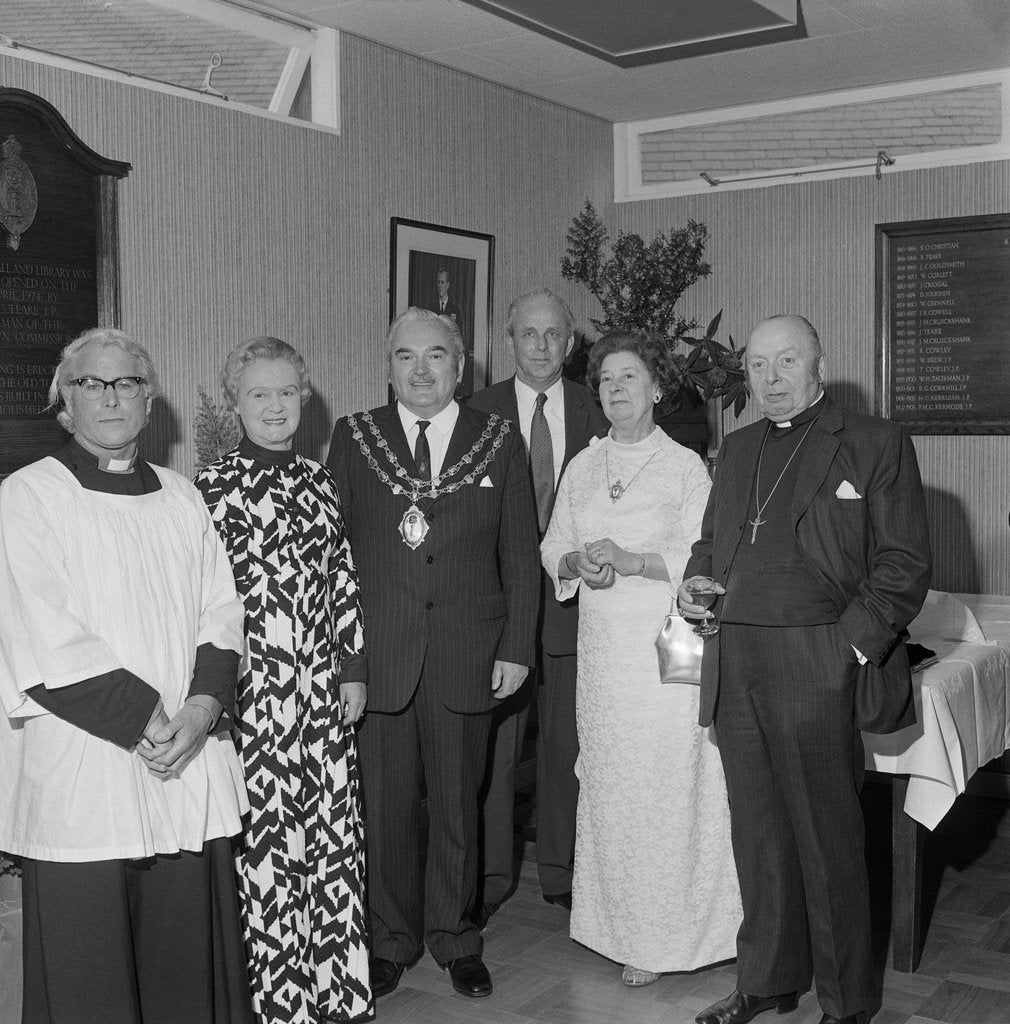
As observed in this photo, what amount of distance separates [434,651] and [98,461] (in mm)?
1072

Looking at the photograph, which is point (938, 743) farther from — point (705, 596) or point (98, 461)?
point (98, 461)

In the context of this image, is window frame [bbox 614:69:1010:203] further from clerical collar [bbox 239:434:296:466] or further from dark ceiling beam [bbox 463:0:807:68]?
clerical collar [bbox 239:434:296:466]

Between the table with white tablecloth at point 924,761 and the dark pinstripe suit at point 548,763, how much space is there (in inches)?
36.4

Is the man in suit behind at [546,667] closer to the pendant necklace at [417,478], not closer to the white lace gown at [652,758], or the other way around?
the white lace gown at [652,758]

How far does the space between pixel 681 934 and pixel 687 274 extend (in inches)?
133

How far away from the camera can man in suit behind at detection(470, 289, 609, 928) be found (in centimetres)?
391

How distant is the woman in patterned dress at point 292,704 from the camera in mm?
2904

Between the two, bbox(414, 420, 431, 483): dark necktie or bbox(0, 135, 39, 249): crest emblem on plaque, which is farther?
bbox(0, 135, 39, 249): crest emblem on plaque

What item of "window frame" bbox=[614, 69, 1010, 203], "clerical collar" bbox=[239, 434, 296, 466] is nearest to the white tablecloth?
"clerical collar" bbox=[239, 434, 296, 466]

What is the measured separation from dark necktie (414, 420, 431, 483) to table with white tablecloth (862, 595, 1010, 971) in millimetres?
1407

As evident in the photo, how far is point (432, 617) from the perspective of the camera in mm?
3295

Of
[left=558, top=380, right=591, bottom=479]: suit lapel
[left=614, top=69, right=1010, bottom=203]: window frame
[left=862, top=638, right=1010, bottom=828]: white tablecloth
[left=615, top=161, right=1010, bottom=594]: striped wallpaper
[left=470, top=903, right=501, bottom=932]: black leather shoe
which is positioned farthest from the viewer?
[left=615, top=161, right=1010, bottom=594]: striped wallpaper

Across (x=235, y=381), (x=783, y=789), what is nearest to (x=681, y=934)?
(x=783, y=789)

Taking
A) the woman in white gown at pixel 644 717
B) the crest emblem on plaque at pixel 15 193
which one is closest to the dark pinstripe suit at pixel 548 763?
the woman in white gown at pixel 644 717
